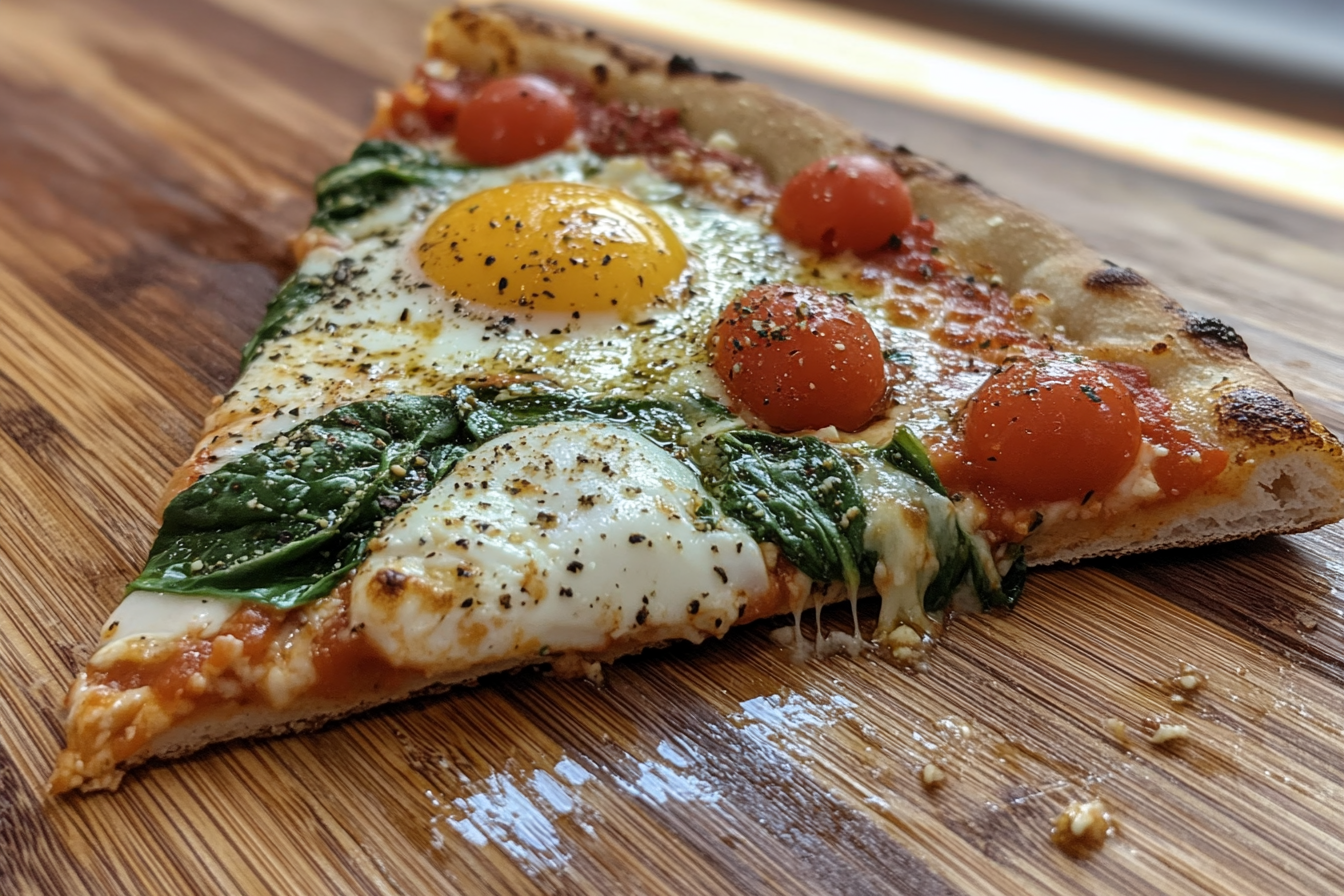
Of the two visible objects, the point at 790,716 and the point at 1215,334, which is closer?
the point at 790,716

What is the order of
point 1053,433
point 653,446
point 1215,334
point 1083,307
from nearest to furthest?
point 1053,433
point 653,446
point 1215,334
point 1083,307

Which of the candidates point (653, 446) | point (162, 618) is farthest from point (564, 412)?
point (162, 618)

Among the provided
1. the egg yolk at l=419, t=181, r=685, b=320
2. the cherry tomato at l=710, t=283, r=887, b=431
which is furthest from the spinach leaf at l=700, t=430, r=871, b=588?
the egg yolk at l=419, t=181, r=685, b=320

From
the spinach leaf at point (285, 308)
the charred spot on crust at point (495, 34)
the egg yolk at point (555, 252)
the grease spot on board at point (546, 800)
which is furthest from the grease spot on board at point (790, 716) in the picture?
the charred spot on crust at point (495, 34)

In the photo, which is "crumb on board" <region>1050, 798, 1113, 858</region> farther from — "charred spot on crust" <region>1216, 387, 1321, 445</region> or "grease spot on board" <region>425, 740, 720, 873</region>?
"charred spot on crust" <region>1216, 387, 1321, 445</region>

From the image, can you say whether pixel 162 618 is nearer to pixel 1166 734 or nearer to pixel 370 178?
pixel 370 178

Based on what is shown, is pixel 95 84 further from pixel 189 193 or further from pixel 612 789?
pixel 612 789

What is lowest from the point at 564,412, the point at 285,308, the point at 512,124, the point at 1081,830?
the point at 1081,830
